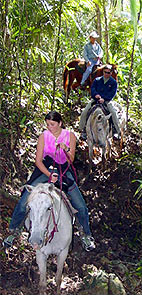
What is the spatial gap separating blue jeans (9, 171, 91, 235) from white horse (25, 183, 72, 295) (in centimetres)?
15

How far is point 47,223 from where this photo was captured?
3.80 metres

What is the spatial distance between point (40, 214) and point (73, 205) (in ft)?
3.21

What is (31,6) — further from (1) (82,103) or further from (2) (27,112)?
(1) (82,103)

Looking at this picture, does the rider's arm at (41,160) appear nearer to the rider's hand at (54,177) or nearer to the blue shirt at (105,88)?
the rider's hand at (54,177)

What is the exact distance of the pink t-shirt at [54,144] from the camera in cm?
456

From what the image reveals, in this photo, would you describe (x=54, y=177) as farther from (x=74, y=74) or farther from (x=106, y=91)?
(x=74, y=74)

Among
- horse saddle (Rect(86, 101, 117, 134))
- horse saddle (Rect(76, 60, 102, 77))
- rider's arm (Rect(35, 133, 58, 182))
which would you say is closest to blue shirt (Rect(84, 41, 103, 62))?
horse saddle (Rect(76, 60, 102, 77))

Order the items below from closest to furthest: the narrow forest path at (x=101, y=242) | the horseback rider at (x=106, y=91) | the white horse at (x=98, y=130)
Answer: the narrow forest path at (x=101, y=242) < the white horse at (x=98, y=130) < the horseback rider at (x=106, y=91)

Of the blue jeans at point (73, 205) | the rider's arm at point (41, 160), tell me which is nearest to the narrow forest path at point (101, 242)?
the blue jeans at point (73, 205)

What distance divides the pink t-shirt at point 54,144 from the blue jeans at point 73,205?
239 mm

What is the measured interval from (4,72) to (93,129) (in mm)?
2064

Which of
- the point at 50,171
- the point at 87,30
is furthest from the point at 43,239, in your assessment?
the point at 87,30

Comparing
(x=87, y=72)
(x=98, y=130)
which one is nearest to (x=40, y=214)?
(x=98, y=130)

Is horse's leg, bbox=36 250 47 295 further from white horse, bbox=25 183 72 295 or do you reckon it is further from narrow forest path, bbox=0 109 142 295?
narrow forest path, bbox=0 109 142 295
